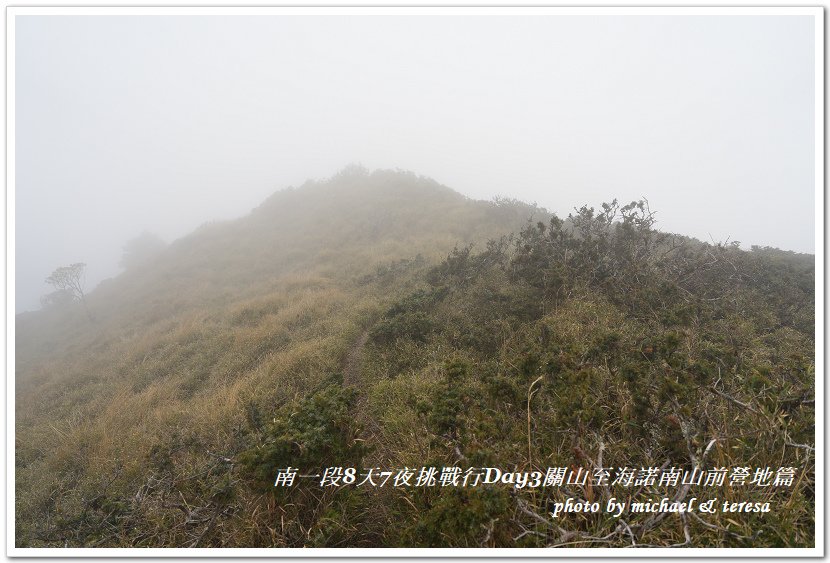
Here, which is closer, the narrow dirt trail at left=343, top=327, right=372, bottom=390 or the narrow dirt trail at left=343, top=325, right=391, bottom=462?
the narrow dirt trail at left=343, top=325, right=391, bottom=462

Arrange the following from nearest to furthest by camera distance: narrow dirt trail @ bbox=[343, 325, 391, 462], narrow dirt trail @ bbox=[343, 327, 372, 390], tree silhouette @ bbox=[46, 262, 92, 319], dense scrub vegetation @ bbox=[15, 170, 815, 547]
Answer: dense scrub vegetation @ bbox=[15, 170, 815, 547] → narrow dirt trail @ bbox=[343, 325, 391, 462] → narrow dirt trail @ bbox=[343, 327, 372, 390] → tree silhouette @ bbox=[46, 262, 92, 319]

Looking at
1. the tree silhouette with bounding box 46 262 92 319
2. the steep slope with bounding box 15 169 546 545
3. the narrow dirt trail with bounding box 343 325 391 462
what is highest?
the narrow dirt trail with bounding box 343 325 391 462

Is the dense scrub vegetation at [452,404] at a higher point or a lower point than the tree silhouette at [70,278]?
higher

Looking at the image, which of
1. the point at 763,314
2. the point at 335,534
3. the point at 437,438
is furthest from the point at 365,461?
the point at 763,314

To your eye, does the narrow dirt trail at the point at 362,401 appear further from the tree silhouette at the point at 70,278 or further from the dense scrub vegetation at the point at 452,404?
the tree silhouette at the point at 70,278

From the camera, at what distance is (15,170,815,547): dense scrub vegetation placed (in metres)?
2.42

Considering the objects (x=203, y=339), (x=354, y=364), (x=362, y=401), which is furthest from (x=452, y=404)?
(x=203, y=339)

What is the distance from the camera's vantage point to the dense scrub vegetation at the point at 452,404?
2.42 metres

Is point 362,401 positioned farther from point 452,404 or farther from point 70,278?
point 70,278

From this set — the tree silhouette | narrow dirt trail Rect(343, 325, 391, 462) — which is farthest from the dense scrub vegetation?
the tree silhouette

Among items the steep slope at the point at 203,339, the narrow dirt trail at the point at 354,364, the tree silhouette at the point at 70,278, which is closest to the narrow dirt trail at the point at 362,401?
the narrow dirt trail at the point at 354,364

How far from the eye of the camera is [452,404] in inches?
117

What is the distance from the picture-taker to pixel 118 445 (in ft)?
16.3

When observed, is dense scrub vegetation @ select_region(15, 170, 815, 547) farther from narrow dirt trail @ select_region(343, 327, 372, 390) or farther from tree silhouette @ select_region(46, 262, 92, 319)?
tree silhouette @ select_region(46, 262, 92, 319)
